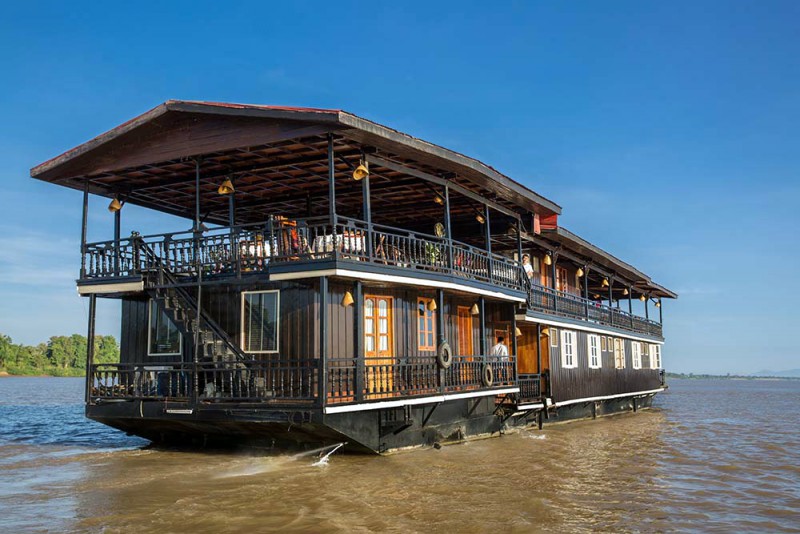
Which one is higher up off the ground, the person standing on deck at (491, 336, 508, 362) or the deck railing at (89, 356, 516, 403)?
the person standing on deck at (491, 336, 508, 362)

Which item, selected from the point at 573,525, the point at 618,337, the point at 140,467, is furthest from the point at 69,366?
the point at 573,525

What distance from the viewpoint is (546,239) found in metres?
28.8

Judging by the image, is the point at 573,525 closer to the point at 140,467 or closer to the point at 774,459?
the point at 140,467

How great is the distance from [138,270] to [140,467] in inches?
188

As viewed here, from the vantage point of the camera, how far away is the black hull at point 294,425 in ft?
50.3

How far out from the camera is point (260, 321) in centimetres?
1764

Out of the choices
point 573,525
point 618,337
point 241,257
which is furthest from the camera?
point 618,337

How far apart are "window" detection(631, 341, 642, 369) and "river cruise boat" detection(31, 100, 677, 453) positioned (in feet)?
45.8

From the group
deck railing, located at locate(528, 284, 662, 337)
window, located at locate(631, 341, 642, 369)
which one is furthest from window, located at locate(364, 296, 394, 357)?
window, located at locate(631, 341, 642, 369)

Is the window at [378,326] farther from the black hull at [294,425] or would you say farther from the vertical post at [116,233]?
the vertical post at [116,233]

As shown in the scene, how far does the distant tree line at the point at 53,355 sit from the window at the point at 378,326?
90.4m

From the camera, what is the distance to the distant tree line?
3976 inches

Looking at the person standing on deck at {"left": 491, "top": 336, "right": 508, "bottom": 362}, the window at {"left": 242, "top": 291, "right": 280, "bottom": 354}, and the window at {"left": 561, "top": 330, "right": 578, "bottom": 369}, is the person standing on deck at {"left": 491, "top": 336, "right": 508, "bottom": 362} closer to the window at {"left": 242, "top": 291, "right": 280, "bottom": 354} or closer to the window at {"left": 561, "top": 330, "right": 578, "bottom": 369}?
the window at {"left": 561, "top": 330, "right": 578, "bottom": 369}

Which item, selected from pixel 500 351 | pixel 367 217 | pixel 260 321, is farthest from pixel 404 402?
pixel 500 351
